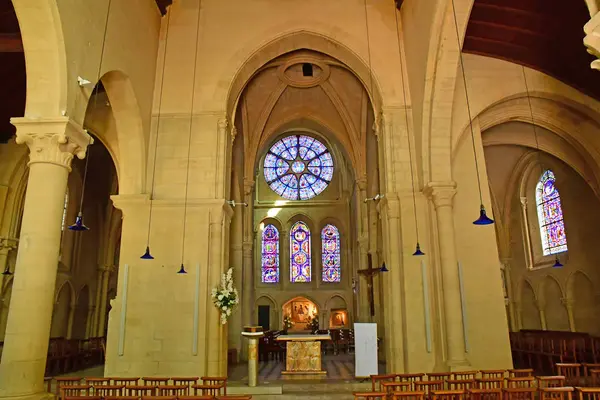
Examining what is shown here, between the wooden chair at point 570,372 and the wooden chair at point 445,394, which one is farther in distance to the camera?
the wooden chair at point 570,372

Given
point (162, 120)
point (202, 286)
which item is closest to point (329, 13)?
point (162, 120)

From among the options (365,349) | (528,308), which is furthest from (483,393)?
(528,308)

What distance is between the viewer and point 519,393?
6172 mm

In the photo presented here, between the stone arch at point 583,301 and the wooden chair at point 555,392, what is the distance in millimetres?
10610

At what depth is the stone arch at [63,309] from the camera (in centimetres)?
1752

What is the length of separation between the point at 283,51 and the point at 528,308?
1397 centimetres

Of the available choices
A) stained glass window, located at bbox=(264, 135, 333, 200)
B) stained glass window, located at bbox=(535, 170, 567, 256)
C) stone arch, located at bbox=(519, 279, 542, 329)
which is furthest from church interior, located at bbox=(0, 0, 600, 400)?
stained glass window, located at bbox=(264, 135, 333, 200)

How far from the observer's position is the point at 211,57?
1248cm

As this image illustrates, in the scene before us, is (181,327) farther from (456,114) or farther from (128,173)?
(456,114)

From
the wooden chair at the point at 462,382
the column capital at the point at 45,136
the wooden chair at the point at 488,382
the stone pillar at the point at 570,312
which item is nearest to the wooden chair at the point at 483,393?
the wooden chair at the point at 462,382

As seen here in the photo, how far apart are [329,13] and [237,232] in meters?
9.04

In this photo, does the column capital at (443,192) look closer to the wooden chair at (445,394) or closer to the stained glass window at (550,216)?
the wooden chair at (445,394)

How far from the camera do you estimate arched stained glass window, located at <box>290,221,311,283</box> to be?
25.2 meters

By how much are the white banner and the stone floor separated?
0.29 meters
